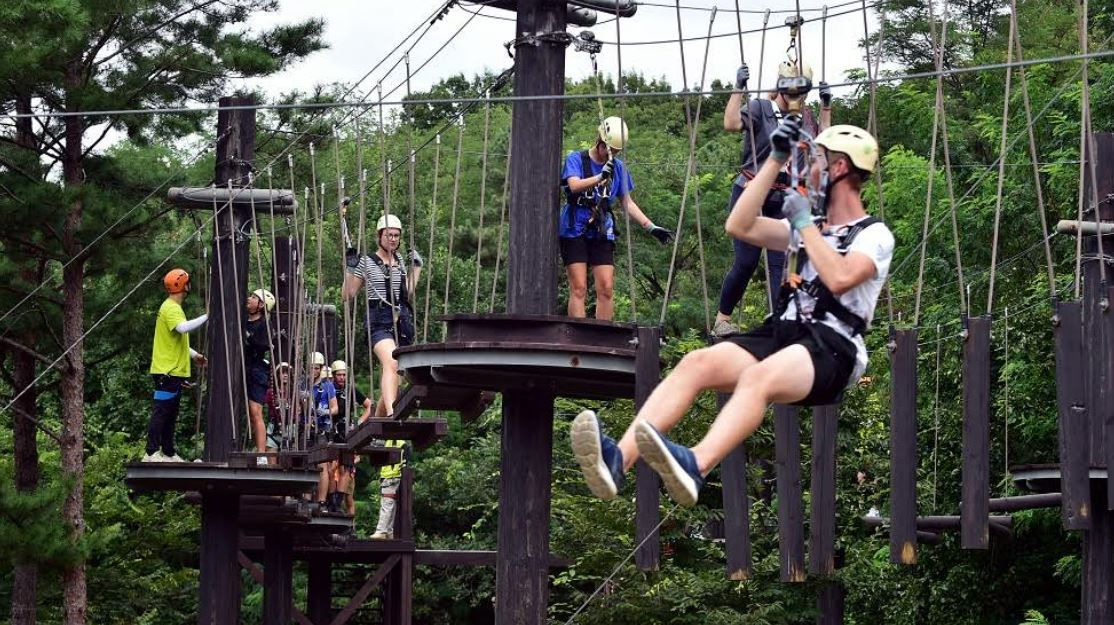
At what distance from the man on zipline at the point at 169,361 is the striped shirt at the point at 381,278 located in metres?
2.15

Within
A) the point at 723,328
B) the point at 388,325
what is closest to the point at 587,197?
the point at 723,328

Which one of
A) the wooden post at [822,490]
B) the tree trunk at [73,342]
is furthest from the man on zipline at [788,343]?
the tree trunk at [73,342]

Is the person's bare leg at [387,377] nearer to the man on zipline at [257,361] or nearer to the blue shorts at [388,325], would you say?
the blue shorts at [388,325]

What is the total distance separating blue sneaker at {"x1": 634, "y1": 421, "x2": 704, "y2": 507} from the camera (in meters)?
8.23

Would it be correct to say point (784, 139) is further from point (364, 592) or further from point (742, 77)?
point (364, 592)

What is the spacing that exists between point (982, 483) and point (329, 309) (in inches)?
446

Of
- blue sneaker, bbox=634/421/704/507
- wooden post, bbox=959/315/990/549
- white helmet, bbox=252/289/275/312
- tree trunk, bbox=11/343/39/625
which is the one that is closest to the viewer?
blue sneaker, bbox=634/421/704/507

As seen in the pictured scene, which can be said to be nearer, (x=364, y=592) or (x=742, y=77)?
(x=742, y=77)

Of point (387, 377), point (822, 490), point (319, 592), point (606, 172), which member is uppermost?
point (606, 172)

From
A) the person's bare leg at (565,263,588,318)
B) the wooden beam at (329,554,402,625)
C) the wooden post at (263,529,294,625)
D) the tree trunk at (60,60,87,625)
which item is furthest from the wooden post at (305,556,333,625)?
the person's bare leg at (565,263,588,318)

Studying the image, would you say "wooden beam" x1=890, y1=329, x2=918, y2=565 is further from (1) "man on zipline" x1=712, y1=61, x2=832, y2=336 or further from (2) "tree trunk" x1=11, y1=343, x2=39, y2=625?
(2) "tree trunk" x1=11, y1=343, x2=39, y2=625

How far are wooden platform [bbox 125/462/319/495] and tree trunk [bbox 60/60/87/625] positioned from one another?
25.2 ft

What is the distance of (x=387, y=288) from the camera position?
15.4m

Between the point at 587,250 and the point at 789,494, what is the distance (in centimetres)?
229
